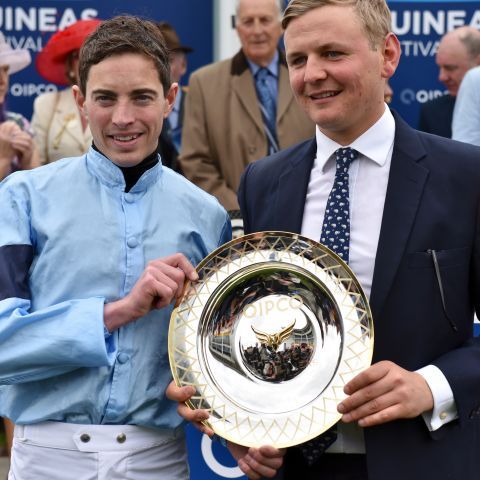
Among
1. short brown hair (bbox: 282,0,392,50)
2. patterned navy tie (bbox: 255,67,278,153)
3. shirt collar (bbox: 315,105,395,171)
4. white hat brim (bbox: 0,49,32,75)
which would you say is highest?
short brown hair (bbox: 282,0,392,50)

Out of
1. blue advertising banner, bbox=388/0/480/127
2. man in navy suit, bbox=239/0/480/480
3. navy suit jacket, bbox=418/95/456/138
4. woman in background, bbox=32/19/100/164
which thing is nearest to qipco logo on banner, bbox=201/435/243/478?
man in navy suit, bbox=239/0/480/480

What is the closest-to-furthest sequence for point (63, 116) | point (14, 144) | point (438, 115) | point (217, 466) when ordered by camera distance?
1. point (217, 466)
2. point (14, 144)
3. point (63, 116)
4. point (438, 115)

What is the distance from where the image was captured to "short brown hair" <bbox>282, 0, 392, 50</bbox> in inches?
106

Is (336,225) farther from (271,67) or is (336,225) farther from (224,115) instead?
(271,67)

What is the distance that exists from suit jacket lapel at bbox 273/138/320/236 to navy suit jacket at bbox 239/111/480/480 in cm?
24

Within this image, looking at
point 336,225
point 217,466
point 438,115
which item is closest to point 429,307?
point 336,225

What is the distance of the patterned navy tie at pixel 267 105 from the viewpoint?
583 cm

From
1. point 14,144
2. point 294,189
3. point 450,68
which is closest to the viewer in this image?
point 294,189

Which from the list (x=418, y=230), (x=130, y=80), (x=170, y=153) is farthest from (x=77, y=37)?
(x=418, y=230)

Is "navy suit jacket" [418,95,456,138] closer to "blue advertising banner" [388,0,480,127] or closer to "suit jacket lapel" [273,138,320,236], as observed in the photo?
"blue advertising banner" [388,0,480,127]

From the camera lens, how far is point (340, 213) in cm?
271

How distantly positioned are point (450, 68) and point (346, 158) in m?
4.14

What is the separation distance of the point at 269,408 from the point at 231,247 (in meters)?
0.40

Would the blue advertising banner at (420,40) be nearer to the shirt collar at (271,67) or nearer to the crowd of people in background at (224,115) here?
the crowd of people in background at (224,115)
